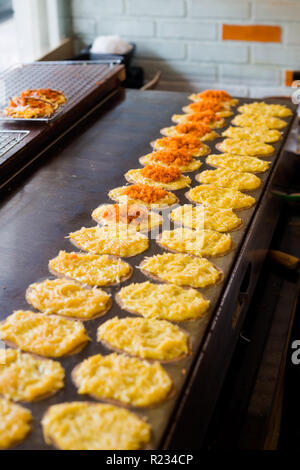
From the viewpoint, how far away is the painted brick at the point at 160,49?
17.1ft

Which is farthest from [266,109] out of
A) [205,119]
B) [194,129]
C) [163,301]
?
[163,301]

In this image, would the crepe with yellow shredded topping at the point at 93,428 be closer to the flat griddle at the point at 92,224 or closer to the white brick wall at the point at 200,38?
the flat griddle at the point at 92,224

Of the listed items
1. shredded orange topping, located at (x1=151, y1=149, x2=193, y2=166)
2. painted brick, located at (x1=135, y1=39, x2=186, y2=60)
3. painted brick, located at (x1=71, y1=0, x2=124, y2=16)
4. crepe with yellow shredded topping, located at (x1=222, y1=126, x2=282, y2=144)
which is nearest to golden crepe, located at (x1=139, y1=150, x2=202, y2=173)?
shredded orange topping, located at (x1=151, y1=149, x2=193, y2=166)

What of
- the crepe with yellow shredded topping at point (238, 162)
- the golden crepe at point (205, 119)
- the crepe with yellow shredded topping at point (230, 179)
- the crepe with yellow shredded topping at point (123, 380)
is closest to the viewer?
the crepe with yellow shredded topping at point (123, 380)

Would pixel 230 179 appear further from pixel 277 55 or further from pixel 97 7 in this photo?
pixel 97 7

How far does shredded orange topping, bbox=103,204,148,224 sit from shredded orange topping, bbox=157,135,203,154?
2.32 ft

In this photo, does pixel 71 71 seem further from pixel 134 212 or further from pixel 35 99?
pixel 134 212

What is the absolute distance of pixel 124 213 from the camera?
2.37 m

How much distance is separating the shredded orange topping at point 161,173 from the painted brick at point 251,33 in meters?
2.74

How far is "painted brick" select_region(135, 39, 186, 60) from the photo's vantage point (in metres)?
5.23

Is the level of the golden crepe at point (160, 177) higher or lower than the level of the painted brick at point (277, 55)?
lower

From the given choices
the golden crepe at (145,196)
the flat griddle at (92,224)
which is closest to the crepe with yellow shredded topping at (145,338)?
the flat griddle at (92,224)

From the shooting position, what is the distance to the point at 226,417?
212 cm
